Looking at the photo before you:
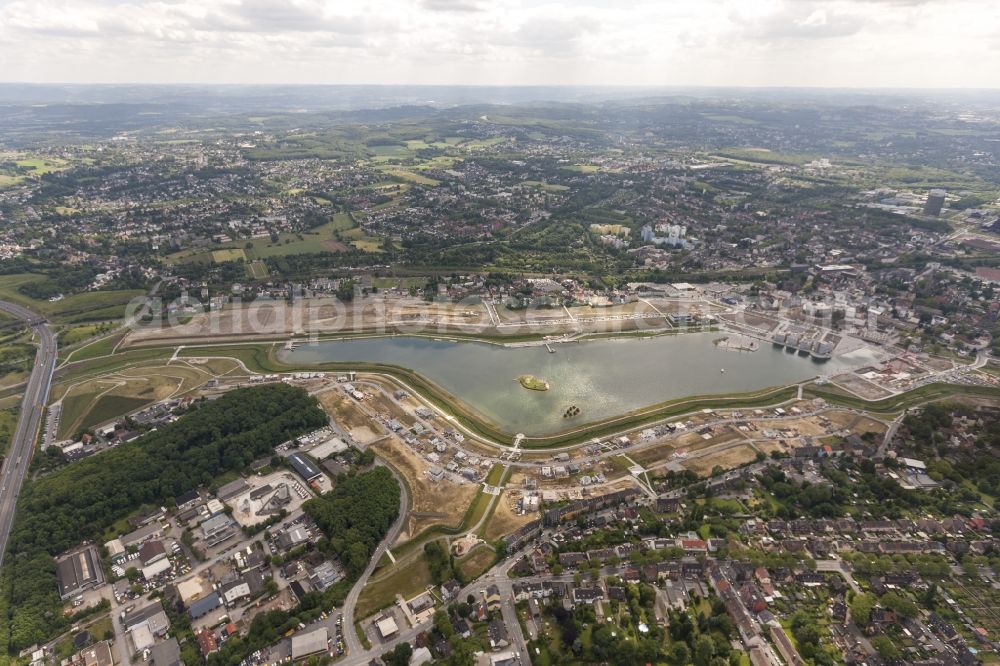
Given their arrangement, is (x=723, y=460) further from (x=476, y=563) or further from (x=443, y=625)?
(x=443, y=625)

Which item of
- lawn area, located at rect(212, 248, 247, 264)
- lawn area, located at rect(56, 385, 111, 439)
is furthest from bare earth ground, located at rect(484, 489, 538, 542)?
lawn area, located at rect(212, 248, 247, 264)

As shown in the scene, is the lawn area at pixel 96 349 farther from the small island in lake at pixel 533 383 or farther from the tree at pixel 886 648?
the tree at pixel 886 648

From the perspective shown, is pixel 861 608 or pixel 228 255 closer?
pixel 861 608

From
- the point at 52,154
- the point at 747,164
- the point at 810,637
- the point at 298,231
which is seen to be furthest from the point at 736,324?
the point at 52,154

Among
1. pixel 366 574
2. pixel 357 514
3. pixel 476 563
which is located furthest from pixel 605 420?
pixel 366 574

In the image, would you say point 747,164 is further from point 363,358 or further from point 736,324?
point 363,358

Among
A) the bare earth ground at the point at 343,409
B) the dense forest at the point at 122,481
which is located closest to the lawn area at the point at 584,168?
the bare earth ground at the point at 343,409

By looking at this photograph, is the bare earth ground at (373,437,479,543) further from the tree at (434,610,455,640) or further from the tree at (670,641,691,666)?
the tree at (670,641,691,666)
